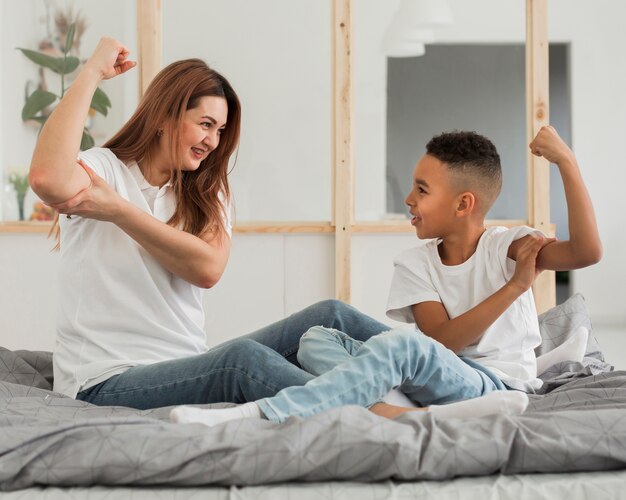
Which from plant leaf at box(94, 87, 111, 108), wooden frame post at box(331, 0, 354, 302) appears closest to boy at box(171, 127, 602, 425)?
wooden frame post at box(331, 0, 354, 302)

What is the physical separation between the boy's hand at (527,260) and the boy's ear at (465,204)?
0.61 ft

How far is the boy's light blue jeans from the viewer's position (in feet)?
5.29

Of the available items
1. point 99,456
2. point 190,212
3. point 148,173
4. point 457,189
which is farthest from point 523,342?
point 99,456

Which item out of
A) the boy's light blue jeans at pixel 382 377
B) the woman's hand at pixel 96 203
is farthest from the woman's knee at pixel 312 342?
the woman's hand at pixel 96 203

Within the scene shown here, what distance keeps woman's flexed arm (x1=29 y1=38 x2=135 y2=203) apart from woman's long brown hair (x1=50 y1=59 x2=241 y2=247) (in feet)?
1.05

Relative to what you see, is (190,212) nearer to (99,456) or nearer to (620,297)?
A: (99,456)

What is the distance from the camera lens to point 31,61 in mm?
4148

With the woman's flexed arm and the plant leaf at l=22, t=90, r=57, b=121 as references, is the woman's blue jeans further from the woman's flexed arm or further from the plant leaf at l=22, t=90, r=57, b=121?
the plant leaf at l=22, t=90, r=57, b=121

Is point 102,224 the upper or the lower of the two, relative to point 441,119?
lower

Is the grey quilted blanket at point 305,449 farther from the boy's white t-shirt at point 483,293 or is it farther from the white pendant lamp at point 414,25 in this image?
the white pendant lamp at point 414,25

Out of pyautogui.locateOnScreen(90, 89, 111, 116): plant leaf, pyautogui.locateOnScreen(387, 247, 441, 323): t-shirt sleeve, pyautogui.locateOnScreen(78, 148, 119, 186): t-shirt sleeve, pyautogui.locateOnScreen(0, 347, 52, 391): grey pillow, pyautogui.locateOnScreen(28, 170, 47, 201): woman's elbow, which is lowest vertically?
pyautogui.locateOnScreen(0, 347, 52, 391): grey pillow

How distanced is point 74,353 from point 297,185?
7.36 feet

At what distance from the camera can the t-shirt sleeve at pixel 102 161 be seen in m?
2.08

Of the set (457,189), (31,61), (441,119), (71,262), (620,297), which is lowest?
(620,297)
